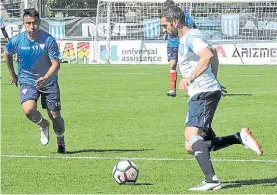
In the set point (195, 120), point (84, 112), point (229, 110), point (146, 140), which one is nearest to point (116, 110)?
point (84, 112)

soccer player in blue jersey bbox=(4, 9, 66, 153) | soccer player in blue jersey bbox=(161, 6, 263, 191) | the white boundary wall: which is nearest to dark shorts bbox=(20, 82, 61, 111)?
soccer player in blue jersey bbox=(4, 9, 66, 153)

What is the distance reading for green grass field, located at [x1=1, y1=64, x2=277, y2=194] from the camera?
9.30 metres

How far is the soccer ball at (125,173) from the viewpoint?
9.19 metres

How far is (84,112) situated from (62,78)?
12.3m

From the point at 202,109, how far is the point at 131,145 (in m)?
3.75

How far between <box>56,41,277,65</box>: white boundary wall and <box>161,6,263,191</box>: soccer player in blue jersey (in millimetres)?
32499

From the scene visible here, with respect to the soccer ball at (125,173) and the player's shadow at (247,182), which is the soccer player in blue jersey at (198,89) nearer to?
the player's shadow at (247,182)

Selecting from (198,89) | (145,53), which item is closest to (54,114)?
(198,89)

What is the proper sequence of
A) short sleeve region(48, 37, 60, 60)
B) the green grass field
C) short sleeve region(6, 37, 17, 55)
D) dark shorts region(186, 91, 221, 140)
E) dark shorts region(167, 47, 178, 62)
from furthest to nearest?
dark shorts region(167, 47, 178, 62), short sleeve region(6, 37, 17, 55), short sleeve region(48, 37, 60, 60), the green grass field, dark shorts region(186, 91, 221, 140)

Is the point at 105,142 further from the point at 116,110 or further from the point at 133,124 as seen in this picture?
the point at 116,110

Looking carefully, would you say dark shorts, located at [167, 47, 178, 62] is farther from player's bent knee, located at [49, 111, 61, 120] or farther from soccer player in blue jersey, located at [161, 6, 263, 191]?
soccer player in blue jersey, located at [161, 6, 263, 191]

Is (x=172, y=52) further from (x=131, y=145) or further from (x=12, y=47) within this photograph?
(x=12, y=47)

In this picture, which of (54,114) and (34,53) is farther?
(54,114)

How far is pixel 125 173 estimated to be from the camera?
921 centimetres
